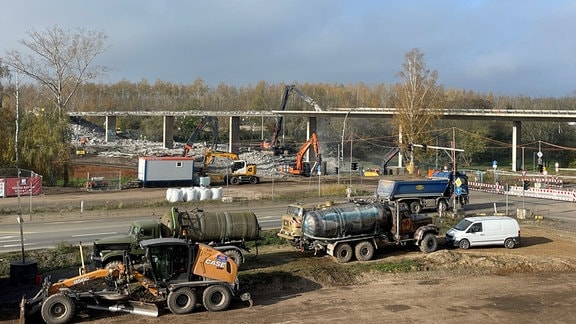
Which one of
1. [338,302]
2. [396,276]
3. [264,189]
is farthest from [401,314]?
[264,189]

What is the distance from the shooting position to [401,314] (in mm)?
17016

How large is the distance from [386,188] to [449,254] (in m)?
13.5

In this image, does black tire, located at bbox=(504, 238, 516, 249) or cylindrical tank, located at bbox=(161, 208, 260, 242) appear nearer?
Answer: cylindrical tank, located at bbox=(161, 208, 260, 242)

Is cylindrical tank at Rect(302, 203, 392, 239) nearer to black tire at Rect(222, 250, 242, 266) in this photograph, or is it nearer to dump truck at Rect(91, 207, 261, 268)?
dump truck at Rect(91, 207, 261, 268)

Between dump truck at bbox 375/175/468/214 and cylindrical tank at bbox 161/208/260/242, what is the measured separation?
16.0 meters

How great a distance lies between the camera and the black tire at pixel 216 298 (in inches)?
661

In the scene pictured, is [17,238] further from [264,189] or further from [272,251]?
[264,189]

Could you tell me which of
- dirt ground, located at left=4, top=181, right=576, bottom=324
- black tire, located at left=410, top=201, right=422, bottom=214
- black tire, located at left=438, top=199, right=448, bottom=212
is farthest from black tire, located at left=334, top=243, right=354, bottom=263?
black tire, located at left=438, top=199, right=448, bottom=212

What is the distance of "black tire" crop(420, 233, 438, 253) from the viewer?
1020 inches

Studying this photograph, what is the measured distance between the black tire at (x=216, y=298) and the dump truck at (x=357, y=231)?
7558mm

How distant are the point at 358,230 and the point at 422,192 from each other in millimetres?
15750

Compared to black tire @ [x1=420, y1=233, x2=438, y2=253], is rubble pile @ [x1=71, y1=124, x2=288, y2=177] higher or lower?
higher

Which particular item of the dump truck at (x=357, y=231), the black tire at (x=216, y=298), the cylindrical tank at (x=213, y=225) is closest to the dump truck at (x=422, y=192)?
the dump truck at (x=357, y=231)

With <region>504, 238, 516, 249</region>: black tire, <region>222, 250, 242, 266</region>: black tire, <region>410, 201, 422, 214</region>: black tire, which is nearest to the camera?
<region>222, 250, 242, 266</region>: black tire
